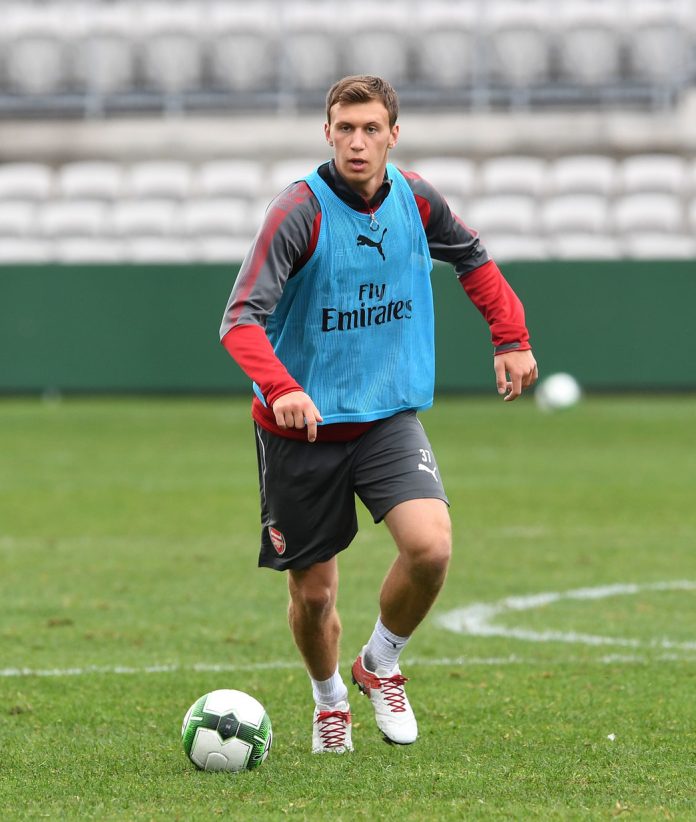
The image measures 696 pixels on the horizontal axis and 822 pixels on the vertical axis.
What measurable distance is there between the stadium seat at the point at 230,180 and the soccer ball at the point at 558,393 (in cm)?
661

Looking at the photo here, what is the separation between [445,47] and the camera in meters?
25.2

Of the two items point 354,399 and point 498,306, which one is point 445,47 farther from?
point 354,399

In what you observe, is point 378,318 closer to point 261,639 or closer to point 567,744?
point 567,744

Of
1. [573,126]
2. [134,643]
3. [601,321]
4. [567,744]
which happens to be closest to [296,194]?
[567,744]

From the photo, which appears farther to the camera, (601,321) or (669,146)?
(669,146)

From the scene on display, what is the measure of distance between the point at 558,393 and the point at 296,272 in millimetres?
14792

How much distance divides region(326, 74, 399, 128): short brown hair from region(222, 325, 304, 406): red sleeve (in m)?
0.78

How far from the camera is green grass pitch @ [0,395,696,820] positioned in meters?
4.30

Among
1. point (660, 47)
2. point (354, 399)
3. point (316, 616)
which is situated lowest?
point (316, 616)

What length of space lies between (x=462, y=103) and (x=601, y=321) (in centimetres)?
672

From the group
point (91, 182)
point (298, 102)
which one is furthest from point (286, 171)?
point (91, 182)

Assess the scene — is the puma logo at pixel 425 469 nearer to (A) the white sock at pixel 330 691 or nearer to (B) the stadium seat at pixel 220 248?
(A) the white sock at pixel 330 691

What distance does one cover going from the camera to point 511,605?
754cm

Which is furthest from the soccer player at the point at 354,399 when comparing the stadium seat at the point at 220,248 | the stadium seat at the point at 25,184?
the stadium seat at the point at 25,184
